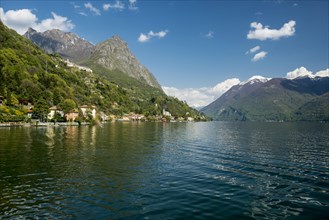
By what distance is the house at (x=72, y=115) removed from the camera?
6595 inches

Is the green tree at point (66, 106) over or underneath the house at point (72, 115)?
over

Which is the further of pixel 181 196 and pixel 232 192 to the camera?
pixel 232 192

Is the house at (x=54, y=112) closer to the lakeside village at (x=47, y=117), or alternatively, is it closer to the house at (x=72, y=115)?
the lakeside village at (x=47, y=117)

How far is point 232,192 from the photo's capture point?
2597 cm

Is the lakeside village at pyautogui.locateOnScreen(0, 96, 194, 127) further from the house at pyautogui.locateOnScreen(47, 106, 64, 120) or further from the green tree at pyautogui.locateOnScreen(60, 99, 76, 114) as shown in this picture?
the green tree at pyautogui.locateOnScreen(60, 99, 76, 114)

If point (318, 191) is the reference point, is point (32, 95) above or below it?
above

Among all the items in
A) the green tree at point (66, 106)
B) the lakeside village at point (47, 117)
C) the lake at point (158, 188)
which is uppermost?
the green tree at point (66, 106)

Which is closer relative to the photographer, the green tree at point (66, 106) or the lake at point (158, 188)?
the lake at point (158, 188)

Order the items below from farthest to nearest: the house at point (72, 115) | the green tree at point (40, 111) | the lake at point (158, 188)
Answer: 1. the house at point (72, 115)
2. the green tree at point (40, 111)
3. the lake at point (158, 188)

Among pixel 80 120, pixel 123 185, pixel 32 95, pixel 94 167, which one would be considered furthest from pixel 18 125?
pixel 123 185

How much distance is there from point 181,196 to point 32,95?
7039 inches

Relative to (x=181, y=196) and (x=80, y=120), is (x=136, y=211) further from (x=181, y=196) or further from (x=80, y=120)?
(x=80, y=120)

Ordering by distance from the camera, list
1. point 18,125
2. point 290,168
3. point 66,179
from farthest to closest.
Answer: point 18,125, point 290,168, point 66,179

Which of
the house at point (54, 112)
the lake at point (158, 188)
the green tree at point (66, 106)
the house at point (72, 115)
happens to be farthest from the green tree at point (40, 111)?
the lake at point (158, 188)
